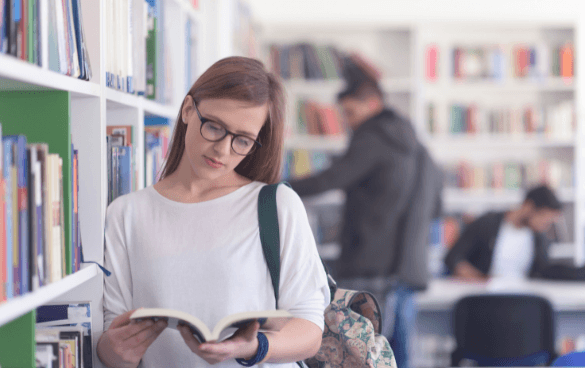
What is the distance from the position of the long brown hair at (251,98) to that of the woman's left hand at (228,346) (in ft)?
1.21

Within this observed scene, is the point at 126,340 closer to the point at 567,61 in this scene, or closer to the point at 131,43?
the point at 131,43

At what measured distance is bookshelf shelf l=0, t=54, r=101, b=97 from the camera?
0.80 metres

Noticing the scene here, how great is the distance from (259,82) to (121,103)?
41cm

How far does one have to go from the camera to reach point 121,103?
135 centimetres

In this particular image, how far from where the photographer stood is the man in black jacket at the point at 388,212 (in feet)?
8.75

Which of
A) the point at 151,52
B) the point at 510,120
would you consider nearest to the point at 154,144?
the point at 151,52

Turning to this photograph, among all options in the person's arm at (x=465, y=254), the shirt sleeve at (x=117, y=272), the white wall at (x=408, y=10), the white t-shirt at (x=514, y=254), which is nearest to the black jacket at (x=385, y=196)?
the person's arm at (x=465, y=254)

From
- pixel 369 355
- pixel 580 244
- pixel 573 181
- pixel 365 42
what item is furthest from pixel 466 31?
pixel 369 355

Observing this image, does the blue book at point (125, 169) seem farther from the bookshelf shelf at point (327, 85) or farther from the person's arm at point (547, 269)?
the bookshelf shelf at point (327, 85)

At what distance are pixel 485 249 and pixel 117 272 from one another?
116 inches

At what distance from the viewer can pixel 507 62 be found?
445 cm

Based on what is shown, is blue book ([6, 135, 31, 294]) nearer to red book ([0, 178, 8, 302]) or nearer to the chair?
red book ([0, 178, 8, 302])

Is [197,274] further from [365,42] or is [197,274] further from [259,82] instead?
[365,42]

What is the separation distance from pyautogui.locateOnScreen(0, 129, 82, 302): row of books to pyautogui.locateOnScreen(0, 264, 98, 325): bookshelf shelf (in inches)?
Result: 0.5
